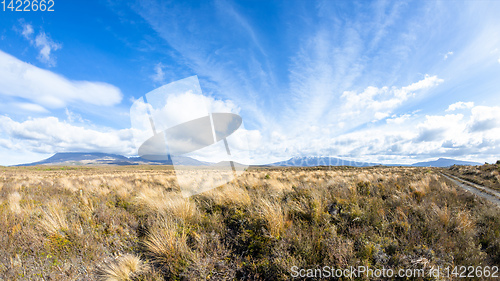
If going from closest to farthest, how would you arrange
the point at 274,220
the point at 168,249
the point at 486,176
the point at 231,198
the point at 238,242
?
the point at 168,249
the point at 238,242
the point at 274,220
the point at 231,198
the point at 486,176

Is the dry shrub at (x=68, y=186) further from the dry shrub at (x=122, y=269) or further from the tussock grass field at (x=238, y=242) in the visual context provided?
the dry shrub at (x=122, y=269)

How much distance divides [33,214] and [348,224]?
8959mm

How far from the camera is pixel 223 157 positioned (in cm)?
735

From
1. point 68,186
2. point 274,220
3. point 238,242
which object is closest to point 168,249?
point 238,242

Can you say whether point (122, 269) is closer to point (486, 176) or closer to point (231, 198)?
point (231, 198)

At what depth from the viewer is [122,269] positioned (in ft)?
10.4

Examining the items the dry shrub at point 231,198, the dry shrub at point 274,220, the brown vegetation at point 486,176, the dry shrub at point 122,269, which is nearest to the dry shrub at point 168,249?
the dry shrub at point 122,269

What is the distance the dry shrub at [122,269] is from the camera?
3.12 metres

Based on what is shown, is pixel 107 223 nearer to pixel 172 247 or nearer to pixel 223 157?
pixel 172 247

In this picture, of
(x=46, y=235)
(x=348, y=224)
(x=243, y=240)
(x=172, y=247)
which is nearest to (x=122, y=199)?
(x=46, y=235)

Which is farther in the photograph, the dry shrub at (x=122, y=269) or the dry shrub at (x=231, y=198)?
the dry shrub at (x=231, y=198)

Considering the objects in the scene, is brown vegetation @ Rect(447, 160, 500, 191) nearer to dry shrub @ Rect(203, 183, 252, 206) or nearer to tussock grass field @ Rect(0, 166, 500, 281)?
tussock grass field @ Rect(0, 166, 500, 281)

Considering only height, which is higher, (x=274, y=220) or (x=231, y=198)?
(x=231, y=198)

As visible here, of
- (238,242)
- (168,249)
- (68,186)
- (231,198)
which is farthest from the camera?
(68,186)
